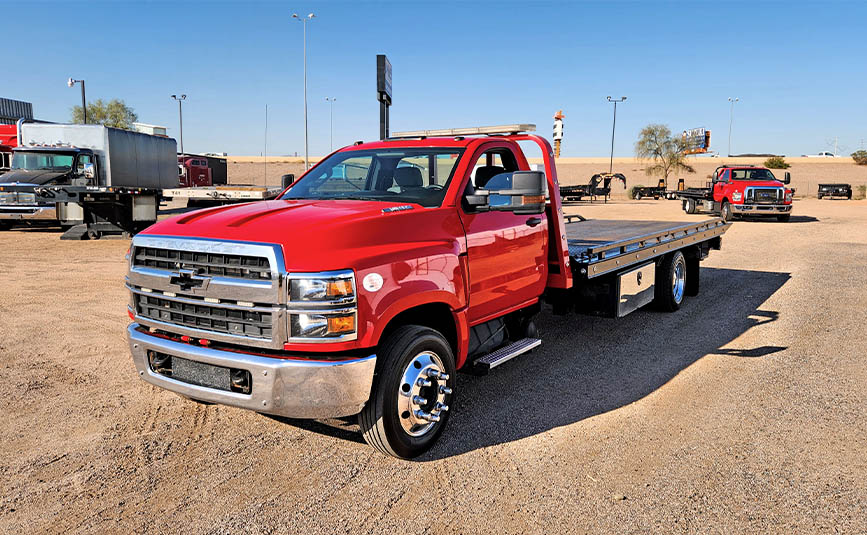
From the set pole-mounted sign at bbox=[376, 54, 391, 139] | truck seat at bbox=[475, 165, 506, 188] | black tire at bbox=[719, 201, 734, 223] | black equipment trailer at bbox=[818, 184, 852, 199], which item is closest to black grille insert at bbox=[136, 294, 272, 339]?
truck seat at bbox=[475, 165, 506, 188]

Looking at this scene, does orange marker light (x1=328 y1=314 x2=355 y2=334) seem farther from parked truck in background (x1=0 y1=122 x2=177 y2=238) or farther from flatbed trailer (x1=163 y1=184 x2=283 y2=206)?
parked truck in background (x1=0 y1=122 x2=177 y2=238)

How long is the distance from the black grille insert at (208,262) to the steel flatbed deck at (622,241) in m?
3.40

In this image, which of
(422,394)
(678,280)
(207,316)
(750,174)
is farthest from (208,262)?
(750,174)

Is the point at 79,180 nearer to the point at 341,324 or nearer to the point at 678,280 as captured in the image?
the point at 678,280

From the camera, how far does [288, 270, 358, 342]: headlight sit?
11.2 feet

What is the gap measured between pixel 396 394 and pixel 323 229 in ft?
3.64

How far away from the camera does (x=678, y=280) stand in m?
8.81

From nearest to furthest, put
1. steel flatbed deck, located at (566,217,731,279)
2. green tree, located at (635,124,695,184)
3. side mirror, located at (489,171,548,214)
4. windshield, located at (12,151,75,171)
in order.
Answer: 1. side mirror, located at (489,171,548,214)
2. steel flatbed deck, located at (566,217,731,279)
3. windshield, located at (12,151,75,171)
4. green tree, located at (635,124,695,184)

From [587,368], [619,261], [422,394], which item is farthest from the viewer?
[619,261]

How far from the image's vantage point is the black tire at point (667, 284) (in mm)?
8281

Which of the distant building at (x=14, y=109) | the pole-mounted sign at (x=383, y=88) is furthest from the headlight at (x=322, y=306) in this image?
the distant building at (x=14, y=109)

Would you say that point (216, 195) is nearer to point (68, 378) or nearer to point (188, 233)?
point (68, 378)

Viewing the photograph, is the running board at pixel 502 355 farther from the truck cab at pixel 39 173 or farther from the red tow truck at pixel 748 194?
the red tow truck at pixel 748 194

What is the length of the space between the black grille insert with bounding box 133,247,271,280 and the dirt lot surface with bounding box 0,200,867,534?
126 centimetres
